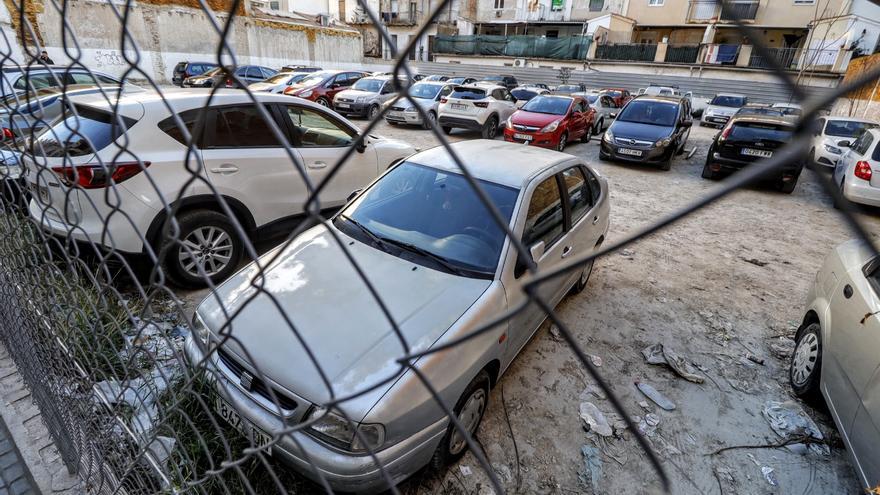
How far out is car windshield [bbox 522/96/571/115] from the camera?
12125mm

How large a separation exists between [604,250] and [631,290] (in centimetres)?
488

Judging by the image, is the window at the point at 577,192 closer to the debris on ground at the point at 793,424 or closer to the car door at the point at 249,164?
the debris on ground at the point at 793,424

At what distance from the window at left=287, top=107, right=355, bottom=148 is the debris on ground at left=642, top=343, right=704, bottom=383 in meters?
3.74

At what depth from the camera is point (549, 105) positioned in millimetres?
12406

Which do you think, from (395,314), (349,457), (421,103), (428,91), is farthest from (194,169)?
(428,91)

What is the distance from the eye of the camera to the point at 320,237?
3.34 m

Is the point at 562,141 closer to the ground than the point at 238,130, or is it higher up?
closer to the ground

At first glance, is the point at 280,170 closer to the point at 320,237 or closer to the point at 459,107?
the point at 320,237

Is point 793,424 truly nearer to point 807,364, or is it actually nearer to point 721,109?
point 807,364

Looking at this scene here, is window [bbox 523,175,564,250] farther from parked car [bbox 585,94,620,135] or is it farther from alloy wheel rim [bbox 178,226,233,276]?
parked car [bbox 585,94,620,135]

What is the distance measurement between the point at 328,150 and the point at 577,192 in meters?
2.71

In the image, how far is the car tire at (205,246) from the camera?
13.3 feet

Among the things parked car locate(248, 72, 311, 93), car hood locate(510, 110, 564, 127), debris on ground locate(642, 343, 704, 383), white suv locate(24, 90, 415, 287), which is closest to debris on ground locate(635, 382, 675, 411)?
debris on ground locate(642, 343, 704, 383)


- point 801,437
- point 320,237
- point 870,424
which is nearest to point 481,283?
point 320,237
